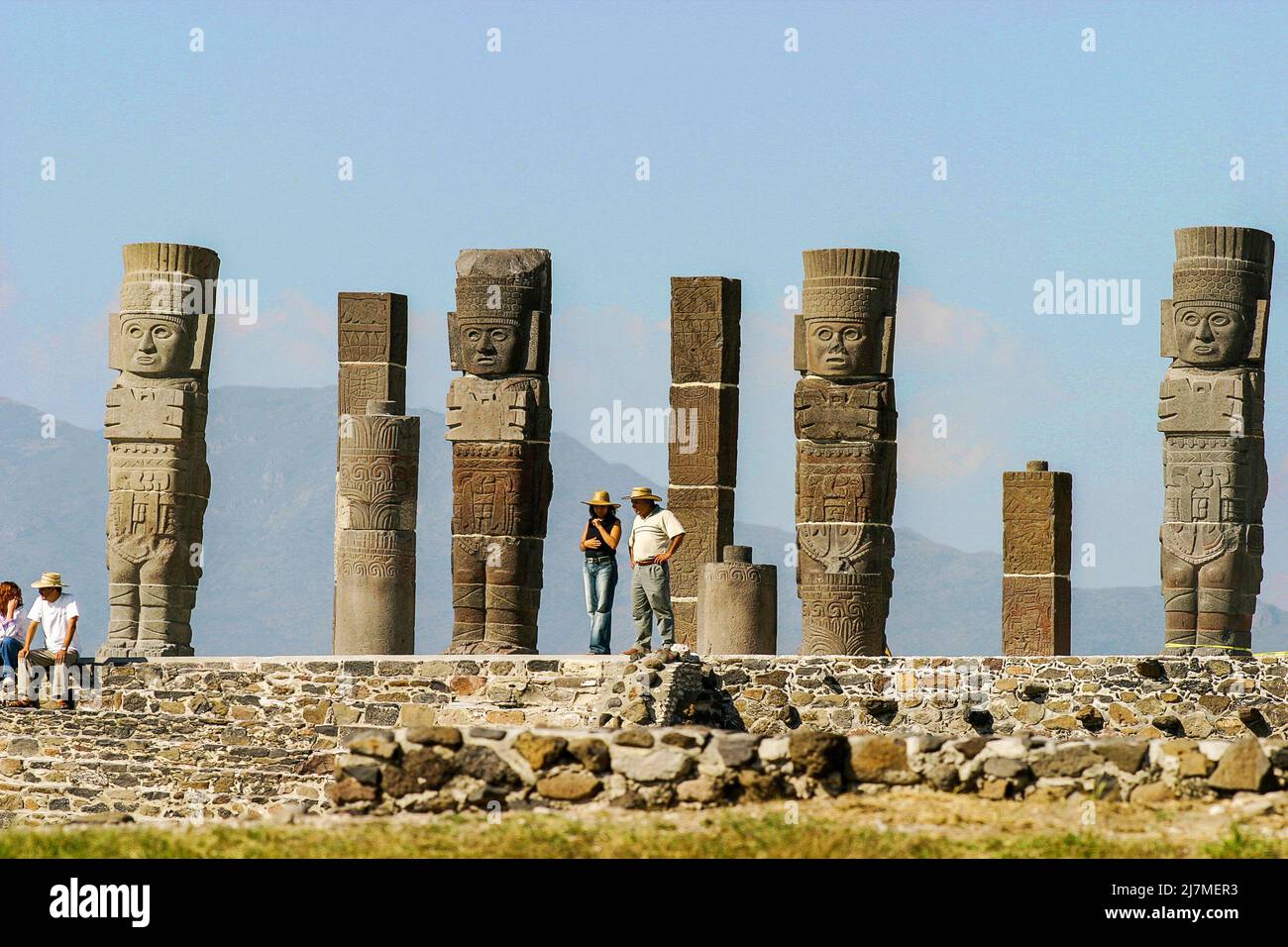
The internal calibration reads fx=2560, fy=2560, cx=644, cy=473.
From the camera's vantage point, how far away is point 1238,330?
2492 centimetres

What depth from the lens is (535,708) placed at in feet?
66.1

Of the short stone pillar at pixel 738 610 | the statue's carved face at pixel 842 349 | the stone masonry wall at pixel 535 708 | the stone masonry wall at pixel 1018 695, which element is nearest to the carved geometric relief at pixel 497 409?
the short stone pillar at pixel 738 610

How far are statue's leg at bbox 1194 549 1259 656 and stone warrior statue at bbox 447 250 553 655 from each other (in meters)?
6.48

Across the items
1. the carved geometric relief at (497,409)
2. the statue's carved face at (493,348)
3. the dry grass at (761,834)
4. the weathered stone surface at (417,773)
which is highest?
the statue's carved face at (493,348)

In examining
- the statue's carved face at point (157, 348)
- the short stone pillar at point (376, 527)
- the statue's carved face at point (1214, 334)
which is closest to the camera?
the short stone pillar at point (376, 527)

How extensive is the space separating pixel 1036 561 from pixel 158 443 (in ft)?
28.3

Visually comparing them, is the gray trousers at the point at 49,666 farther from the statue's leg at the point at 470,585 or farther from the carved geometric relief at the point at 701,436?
the carved geometric relief at the point at 701,436

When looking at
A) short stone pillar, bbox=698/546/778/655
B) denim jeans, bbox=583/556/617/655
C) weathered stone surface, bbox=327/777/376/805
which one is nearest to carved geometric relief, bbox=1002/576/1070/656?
short stone pillar, bbox=698/546/778/655

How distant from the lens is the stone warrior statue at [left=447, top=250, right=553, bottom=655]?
23.4 metres

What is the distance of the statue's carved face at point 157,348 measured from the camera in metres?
24.6

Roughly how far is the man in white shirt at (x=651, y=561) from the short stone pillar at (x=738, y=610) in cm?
175

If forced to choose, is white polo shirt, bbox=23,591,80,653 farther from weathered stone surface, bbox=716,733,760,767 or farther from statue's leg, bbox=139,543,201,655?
weathered stone surface, bbox=716,733,760,767
